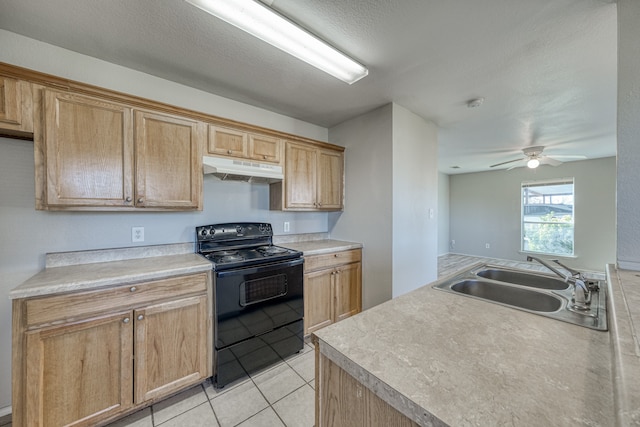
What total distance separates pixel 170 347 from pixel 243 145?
5.56ft

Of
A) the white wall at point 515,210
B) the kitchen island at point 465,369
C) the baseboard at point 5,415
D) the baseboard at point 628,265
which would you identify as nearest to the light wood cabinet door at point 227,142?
the kitchen island at point 465,369

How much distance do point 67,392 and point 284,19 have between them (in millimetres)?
2421

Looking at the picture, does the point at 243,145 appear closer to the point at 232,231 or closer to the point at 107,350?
the point at 232,231

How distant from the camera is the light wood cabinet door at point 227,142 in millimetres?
2109

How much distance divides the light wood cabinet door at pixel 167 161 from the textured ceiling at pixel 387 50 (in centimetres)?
47

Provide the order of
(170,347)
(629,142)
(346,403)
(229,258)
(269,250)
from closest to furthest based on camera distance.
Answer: (346,403), (629,142), (170,347), (229,258), (269,250)

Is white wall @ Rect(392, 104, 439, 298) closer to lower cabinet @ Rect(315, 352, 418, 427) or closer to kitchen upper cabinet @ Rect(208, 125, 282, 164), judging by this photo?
kitchen upper cabinet @ Rect(208, 125, 282, 164)

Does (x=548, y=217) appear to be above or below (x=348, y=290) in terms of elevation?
above

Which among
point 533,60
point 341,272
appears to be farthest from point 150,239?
point 533,60

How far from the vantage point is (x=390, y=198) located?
253 cm

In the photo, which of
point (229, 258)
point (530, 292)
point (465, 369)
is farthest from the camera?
point (229, 258)

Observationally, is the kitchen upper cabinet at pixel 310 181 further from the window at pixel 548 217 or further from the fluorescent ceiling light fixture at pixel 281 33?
the window at pixel 548 217

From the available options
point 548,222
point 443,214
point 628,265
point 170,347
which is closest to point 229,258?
point 170,347

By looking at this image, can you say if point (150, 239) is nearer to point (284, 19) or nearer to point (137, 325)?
point (137, 325)
